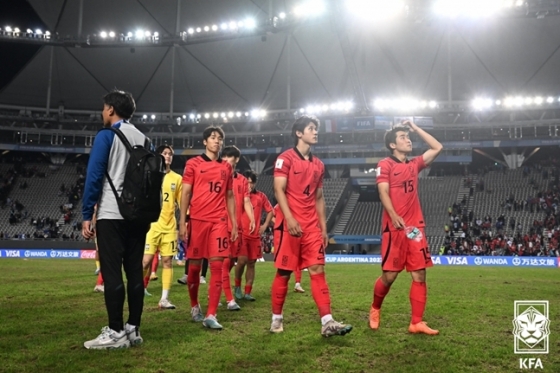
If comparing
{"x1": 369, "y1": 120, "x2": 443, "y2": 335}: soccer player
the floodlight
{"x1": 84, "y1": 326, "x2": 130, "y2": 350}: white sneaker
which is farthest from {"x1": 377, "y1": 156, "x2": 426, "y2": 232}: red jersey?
the floodlight

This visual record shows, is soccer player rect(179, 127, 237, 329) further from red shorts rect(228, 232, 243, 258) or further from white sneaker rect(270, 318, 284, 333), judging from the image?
red shorts rect(228, 232, 243, 258)

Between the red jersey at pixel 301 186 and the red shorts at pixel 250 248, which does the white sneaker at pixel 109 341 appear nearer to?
the red jersey at pixel 301 186

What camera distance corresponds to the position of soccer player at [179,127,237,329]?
19.6ft

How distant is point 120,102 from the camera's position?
194 inches

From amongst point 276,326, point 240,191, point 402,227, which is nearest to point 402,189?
point 402,227

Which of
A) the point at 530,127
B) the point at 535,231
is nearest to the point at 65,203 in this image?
the point at 535,231

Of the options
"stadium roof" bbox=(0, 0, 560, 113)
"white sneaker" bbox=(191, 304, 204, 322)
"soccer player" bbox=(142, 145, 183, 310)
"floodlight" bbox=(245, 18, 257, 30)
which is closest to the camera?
"white sneaker" bbox=(191, 304, 204, 322)

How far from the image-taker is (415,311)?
5.43 metres

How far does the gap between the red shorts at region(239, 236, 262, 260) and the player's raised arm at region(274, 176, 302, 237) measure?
3.30 metres

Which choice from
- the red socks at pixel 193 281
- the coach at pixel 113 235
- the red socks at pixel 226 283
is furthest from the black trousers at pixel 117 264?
the red socks at pixel 226 283

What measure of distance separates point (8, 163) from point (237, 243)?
4666 centimetres

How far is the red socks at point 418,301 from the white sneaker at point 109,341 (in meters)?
3.06

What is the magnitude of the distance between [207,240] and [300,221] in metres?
1.32

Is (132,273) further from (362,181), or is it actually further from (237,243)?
(362,181)
